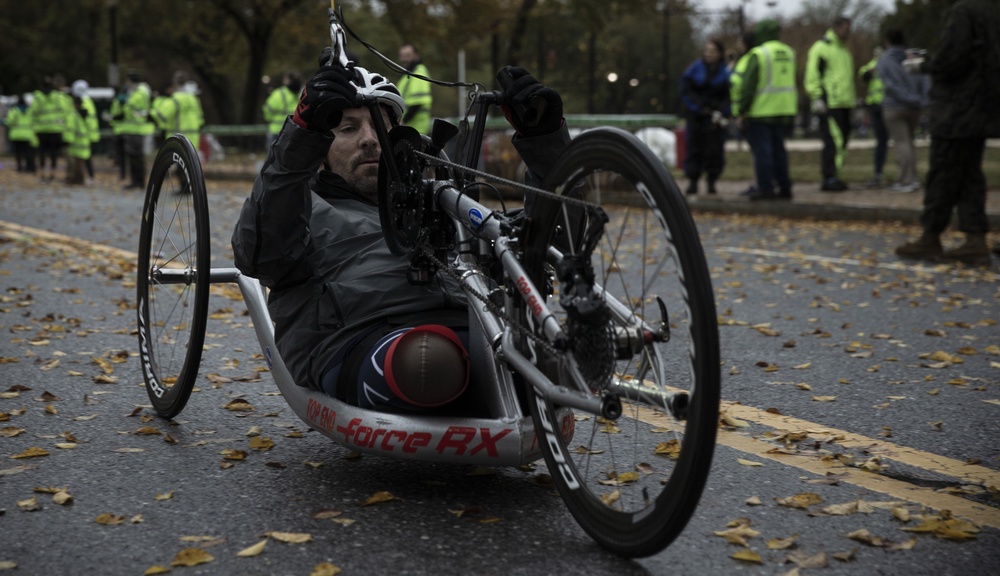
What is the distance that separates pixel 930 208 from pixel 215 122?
50.6 meters

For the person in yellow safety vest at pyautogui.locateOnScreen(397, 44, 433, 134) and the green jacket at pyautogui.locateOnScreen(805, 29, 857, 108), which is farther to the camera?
the green jacket at pyautogui.locateOnScreen(805, 29, 857, 108)

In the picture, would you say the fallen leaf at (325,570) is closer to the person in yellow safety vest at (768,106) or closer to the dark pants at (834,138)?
the person in yellow safety vest at (768,106)

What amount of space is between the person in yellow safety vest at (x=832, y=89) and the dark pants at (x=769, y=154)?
977mm

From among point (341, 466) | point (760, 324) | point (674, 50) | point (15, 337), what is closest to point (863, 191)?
point (760, 324)

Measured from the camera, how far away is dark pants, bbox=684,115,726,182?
15000mm

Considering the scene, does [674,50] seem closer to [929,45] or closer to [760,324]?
[929,45]

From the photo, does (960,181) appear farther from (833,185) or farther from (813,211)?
(833,185)

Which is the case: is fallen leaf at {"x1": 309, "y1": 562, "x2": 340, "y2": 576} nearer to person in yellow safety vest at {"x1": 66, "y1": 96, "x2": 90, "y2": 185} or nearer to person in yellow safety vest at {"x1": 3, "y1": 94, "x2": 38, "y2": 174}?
person in yellow safety vest at {"x1": 66, "y1": 96, "x2": 90, "y2": 185}

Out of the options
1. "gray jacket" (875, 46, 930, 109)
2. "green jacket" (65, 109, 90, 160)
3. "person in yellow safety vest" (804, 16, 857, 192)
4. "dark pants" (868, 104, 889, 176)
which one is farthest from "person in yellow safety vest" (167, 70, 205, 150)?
"gray jacket" (875, 46, 930, 109)

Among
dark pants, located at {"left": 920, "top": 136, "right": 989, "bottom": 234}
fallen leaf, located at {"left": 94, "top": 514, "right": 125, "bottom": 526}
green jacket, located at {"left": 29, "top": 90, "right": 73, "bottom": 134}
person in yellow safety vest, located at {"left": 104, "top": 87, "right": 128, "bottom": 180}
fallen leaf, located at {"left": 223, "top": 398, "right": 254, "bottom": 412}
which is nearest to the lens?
fallen leaf, located at {"left": 94, "top": 514, "right": 125, "bottom": 526}

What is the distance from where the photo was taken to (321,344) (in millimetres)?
3520

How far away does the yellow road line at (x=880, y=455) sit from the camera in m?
3.24

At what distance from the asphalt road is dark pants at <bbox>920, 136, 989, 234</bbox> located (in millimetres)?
2303

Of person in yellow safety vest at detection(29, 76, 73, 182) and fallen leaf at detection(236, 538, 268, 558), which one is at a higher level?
person in yellow safety vest at detection(29, 76, 73, 182)
